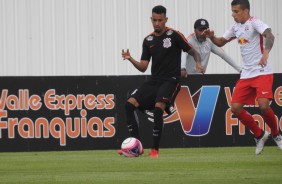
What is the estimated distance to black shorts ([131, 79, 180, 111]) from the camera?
13.7 meters

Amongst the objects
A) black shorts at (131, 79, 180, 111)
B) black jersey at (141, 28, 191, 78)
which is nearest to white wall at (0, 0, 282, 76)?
black shorts at (131, 79, 180, 111)

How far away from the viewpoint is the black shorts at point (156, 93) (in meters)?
13.7

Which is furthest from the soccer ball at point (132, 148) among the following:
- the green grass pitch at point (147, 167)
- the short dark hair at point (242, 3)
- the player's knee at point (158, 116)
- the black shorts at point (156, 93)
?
the short dark hair at point (242, 3)

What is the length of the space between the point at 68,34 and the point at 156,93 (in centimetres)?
972

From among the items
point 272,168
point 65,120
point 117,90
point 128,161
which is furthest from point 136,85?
point 272,168

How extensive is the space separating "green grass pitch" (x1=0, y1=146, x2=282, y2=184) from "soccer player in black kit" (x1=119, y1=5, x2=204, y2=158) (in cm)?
59

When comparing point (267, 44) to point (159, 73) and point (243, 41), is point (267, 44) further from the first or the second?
point (159, 73)

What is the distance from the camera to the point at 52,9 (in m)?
23.4

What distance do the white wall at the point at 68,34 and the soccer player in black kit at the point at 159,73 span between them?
9.30 metres

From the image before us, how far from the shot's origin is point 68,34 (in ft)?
76.6

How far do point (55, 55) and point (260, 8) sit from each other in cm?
515

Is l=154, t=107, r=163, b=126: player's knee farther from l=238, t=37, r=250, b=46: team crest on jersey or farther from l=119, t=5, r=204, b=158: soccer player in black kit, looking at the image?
l=238, t=37, r=250, b=46: team crest on jersey

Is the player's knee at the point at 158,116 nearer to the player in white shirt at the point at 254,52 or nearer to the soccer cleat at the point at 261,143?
the player in white shirt at the point at 254,52

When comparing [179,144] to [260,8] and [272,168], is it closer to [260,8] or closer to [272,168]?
[272,168]
